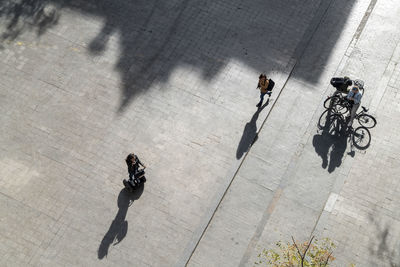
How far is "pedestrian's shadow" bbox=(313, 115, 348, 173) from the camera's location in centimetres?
1326

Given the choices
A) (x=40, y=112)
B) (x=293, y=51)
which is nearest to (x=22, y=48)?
(x=40, y=112)

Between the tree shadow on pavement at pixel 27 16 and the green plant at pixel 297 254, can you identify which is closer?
the green plant at pixel 297 254

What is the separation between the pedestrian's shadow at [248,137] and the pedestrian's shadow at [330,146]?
201 cm

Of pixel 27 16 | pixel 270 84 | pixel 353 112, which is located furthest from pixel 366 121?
pixel 27 16

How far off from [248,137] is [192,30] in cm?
523

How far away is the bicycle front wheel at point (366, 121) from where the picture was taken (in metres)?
13.5

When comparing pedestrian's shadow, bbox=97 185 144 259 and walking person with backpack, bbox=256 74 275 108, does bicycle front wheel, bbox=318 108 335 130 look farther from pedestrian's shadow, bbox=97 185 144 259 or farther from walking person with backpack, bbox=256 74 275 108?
pedestrian's shadow, bbox=97 185 144 259

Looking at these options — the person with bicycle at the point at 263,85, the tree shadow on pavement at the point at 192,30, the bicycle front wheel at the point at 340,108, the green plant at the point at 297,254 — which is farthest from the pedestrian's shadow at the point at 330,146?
the green plant at the point at 297,254

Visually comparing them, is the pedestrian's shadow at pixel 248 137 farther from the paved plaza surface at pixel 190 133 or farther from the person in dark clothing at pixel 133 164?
the person in dark clothing at pixel 133 164

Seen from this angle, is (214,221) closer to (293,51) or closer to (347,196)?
(347,196)

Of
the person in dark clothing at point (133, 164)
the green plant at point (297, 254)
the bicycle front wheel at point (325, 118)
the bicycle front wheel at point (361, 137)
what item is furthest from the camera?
the bicycle front wheel at point (325, 118)

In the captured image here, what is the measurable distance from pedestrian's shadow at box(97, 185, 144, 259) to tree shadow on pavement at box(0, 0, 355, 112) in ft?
10.9

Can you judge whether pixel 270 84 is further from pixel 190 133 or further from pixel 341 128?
pixel 190 133

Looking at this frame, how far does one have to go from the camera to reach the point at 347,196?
12672 millimetres
